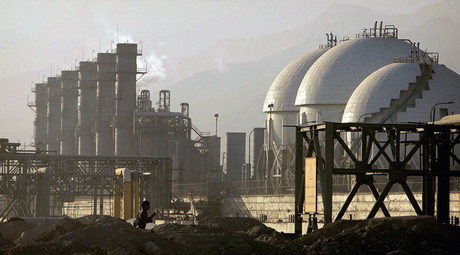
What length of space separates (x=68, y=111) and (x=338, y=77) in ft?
182

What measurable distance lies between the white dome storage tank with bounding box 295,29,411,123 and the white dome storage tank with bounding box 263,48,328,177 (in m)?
5.16

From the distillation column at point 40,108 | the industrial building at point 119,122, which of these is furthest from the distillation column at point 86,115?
the distillation column at point 40,108

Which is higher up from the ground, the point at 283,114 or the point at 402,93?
the point at 402,93

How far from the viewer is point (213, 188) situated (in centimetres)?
7612

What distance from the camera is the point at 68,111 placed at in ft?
388

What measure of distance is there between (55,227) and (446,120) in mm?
14906

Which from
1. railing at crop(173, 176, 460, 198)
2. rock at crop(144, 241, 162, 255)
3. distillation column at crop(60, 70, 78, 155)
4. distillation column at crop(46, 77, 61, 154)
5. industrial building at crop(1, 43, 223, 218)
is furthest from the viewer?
distillation column at crop(46, 77, 61, 154)

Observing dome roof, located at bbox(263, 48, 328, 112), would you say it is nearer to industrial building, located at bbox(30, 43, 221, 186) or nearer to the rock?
industrial building, located at bbox(30, 43, 221, 186)

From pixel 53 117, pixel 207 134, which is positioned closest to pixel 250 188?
pixel 207 134

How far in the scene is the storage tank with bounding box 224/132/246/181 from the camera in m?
94.4

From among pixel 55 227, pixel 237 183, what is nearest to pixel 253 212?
pixel 237 183

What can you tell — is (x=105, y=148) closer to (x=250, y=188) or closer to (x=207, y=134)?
(x=207, y=134)

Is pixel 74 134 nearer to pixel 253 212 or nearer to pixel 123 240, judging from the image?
pixel 253 212

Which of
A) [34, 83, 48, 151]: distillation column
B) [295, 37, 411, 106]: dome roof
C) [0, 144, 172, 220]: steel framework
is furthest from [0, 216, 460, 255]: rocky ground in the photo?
[34, 83, 48, 151]: distillation column
